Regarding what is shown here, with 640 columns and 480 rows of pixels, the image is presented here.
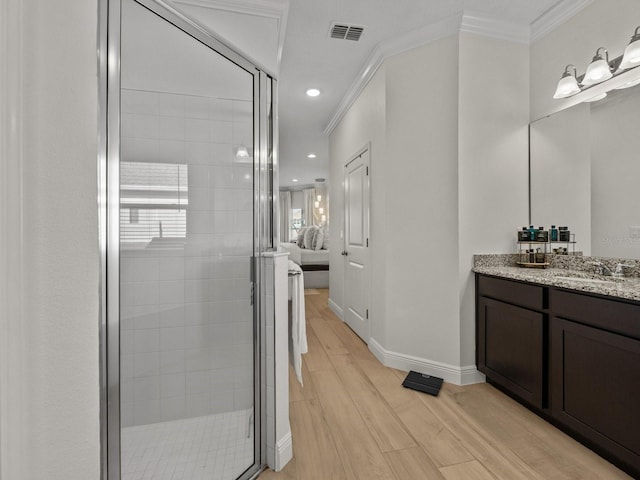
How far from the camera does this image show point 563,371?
5.87 feet

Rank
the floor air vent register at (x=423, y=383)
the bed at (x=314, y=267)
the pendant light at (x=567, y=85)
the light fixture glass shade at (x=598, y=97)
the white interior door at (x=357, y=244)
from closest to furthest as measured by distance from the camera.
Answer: the light fixture glass shade at (x=598, y=97), the pendant light at (x=567, y=85), the floor air vent register at (x=423, y=383), the white interior door at (x=357, y=244), the bed at (x=314, y=267)

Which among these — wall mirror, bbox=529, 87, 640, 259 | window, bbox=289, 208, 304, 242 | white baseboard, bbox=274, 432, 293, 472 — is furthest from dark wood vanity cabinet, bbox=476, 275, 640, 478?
window, bbox=289, 208, 304, 242

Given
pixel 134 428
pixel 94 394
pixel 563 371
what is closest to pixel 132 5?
pixel 94 394

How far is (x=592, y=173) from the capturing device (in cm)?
219

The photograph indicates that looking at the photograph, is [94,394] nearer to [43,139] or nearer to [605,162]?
[43,139]

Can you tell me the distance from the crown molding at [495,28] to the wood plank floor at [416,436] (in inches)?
102

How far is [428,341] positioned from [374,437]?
1.00 m

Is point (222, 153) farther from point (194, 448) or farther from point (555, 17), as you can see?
point (555, 17)

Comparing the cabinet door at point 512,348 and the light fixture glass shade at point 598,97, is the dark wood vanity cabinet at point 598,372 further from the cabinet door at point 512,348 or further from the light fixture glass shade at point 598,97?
the light fixture glass shade at point 598,97

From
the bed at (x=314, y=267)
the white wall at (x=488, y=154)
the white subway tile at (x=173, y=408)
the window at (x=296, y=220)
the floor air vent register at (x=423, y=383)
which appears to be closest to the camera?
the white subway tile at (x=173, y=408)

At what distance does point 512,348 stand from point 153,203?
226 cm

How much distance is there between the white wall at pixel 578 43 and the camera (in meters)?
1.99

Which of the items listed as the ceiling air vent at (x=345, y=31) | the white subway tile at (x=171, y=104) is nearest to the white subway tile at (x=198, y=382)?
the white subway tile at (x=171, y=104)

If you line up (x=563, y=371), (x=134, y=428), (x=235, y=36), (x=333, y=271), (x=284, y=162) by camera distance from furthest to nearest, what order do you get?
(x=284, y=162) < (x=333, y=271) < (x=235, y=36) < (x=563, y=371) < (x=134, y=428)
